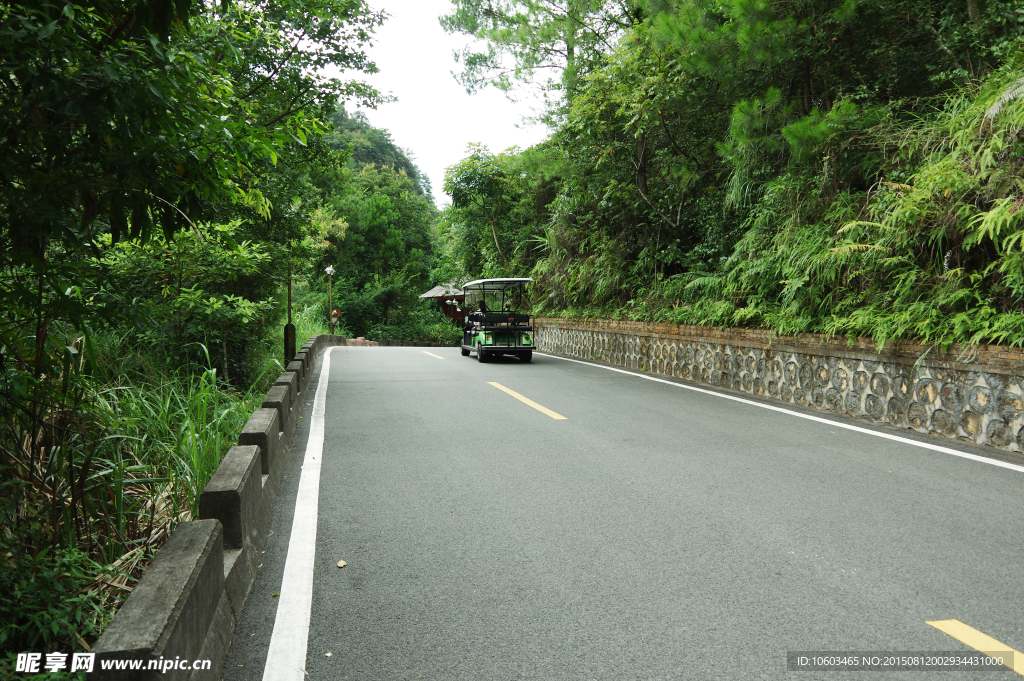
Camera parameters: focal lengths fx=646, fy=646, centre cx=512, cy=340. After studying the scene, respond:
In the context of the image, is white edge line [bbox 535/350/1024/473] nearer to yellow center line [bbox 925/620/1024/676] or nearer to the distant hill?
yellow center line [bbox 925/620/1024/676]

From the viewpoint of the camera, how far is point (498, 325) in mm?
16406

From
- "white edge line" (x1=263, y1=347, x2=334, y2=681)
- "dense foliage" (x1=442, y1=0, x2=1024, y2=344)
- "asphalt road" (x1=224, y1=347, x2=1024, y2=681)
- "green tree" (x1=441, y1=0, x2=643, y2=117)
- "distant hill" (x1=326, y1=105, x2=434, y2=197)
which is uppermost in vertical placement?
"distant hill" (x1=326, y1=105, x2=434, y2=197)

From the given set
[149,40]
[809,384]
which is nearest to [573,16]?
[809,384]

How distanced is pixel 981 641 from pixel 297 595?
10.3 feet

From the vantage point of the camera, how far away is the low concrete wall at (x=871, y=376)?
6.31 meters

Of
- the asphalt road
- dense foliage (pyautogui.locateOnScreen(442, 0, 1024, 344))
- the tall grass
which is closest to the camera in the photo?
the asphalt road

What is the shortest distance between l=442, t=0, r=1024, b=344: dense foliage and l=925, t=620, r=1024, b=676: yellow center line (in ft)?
14.9

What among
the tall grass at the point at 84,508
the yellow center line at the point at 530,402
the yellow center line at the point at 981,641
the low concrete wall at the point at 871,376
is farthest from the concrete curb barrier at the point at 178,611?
the low concrete wall at the point at 871,376

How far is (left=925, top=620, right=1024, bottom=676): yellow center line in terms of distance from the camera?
102 inches

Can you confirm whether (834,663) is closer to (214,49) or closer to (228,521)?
(228,521)

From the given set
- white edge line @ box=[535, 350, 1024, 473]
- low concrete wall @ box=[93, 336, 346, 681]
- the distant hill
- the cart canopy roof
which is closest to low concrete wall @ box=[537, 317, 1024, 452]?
white edge line @ box=[535, 350, 1024, 473]

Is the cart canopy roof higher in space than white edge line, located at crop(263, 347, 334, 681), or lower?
higher

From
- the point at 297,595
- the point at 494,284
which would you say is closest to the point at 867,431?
the point at 297,595

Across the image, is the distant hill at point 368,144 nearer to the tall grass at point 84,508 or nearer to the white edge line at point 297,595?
the tall grass at point 84,508
